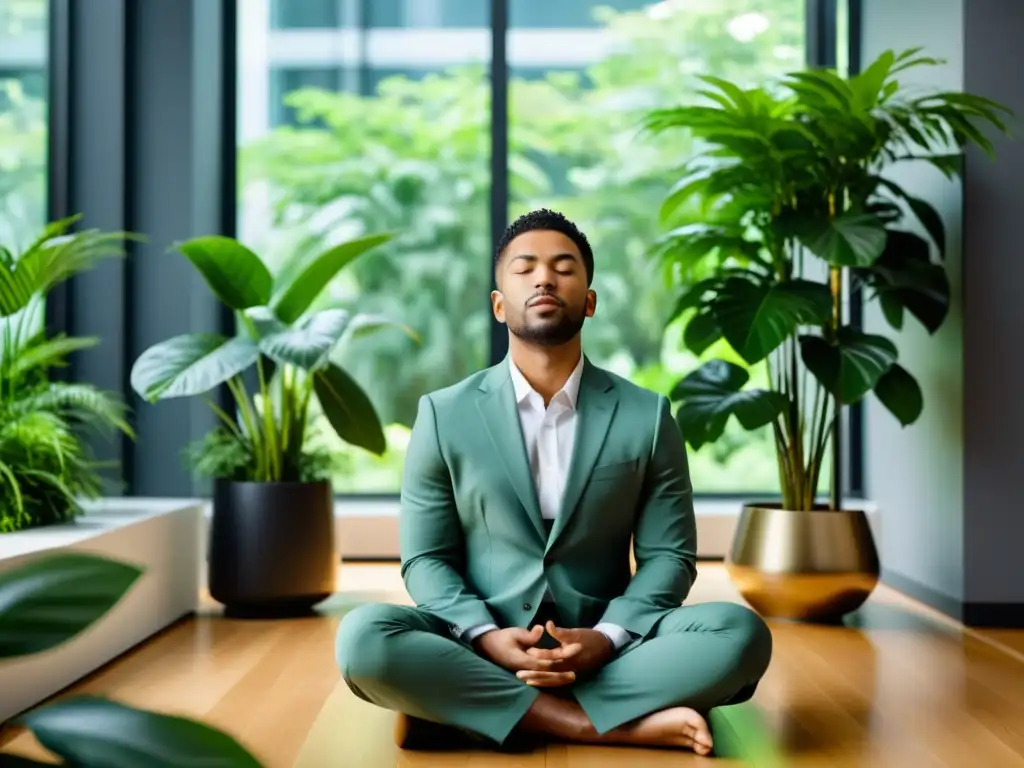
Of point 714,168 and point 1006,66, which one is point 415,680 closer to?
point 714,168

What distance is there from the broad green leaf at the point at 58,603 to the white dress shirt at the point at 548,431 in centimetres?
167

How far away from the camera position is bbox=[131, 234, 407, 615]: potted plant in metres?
3.39

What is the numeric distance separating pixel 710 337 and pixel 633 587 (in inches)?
50.9

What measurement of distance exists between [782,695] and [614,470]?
0.71 metres

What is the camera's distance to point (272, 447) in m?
3.56

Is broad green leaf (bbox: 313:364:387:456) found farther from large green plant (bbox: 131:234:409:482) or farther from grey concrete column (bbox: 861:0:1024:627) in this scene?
grey concrete column (bbox: 861:0:1024:627)

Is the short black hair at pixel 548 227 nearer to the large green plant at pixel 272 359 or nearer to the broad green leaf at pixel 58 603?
the large green plant at pixel 272 359

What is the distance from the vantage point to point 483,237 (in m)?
5.06

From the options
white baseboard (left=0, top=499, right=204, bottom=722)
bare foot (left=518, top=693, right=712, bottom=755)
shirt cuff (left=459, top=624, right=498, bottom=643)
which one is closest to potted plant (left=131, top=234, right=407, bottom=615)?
white baseboard (left=0, top=499, right=204, bottom=722)

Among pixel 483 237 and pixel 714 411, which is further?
pixel 483 237

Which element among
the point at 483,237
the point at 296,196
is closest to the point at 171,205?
the point at 296,196

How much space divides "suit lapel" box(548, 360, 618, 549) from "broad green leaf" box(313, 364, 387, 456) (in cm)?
124

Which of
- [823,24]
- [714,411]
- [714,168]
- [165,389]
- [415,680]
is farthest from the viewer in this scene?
[823,24]

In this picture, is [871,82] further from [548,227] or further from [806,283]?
[548,227]
